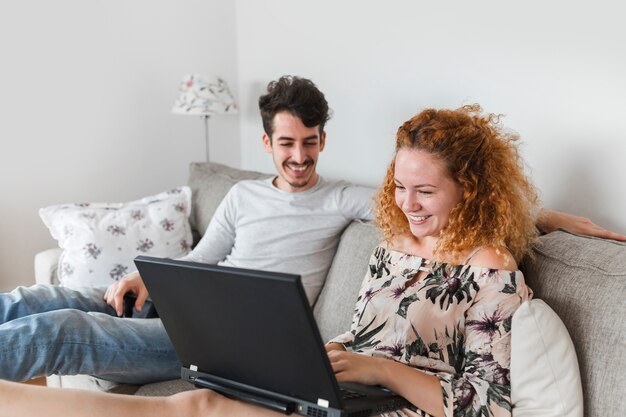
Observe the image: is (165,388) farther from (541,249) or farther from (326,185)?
(541,249)

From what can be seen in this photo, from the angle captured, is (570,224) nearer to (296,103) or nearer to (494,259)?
(494,259)

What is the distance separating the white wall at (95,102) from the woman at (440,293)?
1822mm

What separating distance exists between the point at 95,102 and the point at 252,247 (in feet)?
4.26

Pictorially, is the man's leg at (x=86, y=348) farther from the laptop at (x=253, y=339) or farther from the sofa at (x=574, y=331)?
the sofa at (x=574, y=331)

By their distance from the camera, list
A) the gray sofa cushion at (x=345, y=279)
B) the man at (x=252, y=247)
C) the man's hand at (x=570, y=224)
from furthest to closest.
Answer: the gray sofa cushion at (x=345, y=279)
the man at (x=252, y=247)
the man's hand at (x=570, y=224)

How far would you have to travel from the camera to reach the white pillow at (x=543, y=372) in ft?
4.99

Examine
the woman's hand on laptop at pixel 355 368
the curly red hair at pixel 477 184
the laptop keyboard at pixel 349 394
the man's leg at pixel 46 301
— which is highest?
the curly red hair at pixel 477 184

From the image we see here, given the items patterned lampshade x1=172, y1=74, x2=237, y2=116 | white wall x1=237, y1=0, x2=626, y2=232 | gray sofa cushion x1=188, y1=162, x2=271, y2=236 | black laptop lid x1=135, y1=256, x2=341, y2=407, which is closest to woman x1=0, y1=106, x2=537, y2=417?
black laptop lid x1=135, y1=256, x2=341, y2=407

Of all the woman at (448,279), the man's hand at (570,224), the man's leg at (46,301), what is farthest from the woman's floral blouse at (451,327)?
the man's leg at (46,301)

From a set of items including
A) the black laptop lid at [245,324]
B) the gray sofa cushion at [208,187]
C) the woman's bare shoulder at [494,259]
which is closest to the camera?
the black laptop lid at [245,324]

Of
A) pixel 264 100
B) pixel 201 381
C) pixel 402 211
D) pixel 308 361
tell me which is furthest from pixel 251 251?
pixel 308 361

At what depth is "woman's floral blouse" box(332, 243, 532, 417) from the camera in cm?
156

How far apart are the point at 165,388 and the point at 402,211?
2.50 feet

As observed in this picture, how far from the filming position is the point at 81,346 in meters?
1.93
